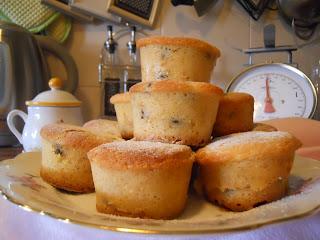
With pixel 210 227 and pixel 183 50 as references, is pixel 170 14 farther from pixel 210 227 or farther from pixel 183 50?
pixel 210 227

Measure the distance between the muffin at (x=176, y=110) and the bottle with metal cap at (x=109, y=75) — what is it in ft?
2.77

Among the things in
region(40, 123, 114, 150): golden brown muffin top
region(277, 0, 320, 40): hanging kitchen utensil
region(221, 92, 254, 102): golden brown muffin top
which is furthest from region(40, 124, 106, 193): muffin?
region(277, 0, 320, 40): hanging kitchen utensil

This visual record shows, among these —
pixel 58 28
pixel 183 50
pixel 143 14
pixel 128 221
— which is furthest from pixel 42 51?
pixel 128 221

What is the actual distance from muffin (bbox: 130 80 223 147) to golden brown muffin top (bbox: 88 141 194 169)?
59 mm

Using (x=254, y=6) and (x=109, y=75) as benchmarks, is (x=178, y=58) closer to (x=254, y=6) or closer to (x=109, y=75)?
(x=109, y=75)

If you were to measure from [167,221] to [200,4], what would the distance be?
1219mm

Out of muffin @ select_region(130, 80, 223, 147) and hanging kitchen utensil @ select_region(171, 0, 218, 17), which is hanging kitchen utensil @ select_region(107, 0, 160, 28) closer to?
hanging kitchen utensil @ select_region(171, 0, 218, 17)

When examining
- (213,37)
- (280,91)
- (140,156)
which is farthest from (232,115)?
(213,37)

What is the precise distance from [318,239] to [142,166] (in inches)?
8.6

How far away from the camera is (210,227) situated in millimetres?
323

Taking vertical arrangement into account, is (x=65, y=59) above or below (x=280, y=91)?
above

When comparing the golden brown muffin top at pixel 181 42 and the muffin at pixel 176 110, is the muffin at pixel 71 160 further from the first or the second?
the golden brown muffin top at pixel 181 42

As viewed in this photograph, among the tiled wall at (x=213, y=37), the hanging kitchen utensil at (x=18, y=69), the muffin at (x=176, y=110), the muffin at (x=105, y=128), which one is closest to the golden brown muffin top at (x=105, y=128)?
the muffin at (x=105, y=128)

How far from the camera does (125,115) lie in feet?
2.12
